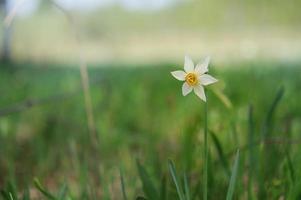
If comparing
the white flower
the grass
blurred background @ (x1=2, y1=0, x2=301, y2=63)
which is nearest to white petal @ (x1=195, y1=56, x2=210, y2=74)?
the white flower

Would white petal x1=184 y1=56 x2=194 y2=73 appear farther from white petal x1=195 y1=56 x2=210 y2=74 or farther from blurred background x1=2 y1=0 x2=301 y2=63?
blurred background x1=2 y1=0 x2=301 y2=63

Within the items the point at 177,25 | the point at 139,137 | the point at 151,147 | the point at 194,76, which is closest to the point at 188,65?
the point at 194,76

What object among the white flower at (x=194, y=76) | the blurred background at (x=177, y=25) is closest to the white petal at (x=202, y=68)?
the white flower at (x=194, y=76)

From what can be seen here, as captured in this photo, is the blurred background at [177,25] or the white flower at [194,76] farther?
the blurred background at [177,25]

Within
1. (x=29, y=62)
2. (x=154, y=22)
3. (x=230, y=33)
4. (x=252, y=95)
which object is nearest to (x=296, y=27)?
(x=230, y=33)

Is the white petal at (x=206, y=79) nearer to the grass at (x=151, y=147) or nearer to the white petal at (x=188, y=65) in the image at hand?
the white petal at (x=188, y=65)

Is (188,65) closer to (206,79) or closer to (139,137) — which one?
(206,79)

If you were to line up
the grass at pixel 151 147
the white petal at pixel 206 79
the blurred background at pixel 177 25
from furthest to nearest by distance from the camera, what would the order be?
the blurred background at pixel 177 25 → the grass at pixel 151 147 → the white petal at pixel 206 79
